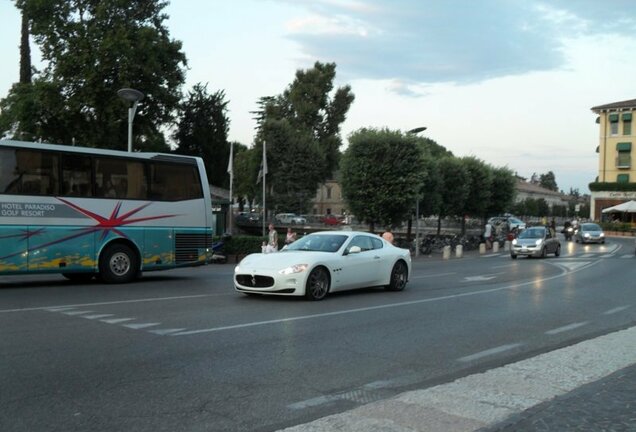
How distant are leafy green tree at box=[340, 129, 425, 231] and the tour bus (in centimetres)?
1940

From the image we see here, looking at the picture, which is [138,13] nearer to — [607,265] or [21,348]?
[607,265]

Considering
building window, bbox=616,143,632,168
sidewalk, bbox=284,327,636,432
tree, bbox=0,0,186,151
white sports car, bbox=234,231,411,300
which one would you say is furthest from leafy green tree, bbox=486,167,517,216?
sidewalk, bbox=284,327,636,432

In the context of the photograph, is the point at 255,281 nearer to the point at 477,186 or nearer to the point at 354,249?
the point at 354,249

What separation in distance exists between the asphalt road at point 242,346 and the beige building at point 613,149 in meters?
71.4

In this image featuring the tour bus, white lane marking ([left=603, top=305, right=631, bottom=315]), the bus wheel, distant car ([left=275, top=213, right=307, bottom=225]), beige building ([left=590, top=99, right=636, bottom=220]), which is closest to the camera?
white lane marking ([left=603, top=305, right=631, bottom=315])

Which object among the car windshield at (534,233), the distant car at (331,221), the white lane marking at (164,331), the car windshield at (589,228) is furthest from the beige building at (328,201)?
the white lane marking at (164,331)

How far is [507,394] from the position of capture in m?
5.75

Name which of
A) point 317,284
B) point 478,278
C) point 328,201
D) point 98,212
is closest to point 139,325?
point 317,284

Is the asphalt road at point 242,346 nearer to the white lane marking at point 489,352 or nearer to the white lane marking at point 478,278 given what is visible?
the white lane marking at point 489,352

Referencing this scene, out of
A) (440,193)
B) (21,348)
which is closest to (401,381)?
(21,348)

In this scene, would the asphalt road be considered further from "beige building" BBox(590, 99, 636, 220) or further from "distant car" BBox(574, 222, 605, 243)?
"beige building" BBox(590, 99, 636, 220)

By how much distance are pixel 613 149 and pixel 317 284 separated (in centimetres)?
8040

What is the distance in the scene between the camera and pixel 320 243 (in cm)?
1343

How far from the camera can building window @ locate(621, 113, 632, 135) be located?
81375mm
